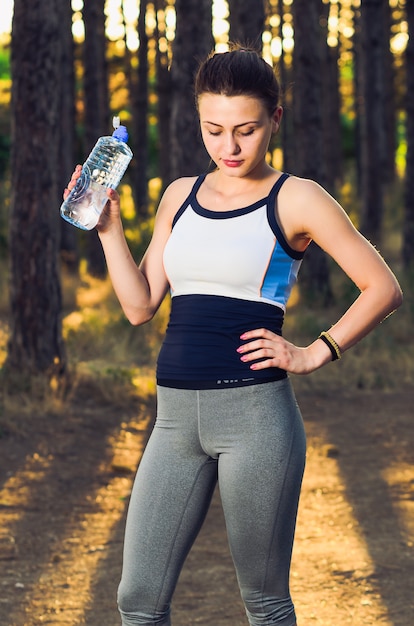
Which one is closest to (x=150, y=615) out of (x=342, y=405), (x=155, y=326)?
(x=342, y=405)

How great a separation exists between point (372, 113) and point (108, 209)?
66.9 ft

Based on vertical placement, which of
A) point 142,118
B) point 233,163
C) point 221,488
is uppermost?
point 233,163

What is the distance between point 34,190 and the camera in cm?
1054

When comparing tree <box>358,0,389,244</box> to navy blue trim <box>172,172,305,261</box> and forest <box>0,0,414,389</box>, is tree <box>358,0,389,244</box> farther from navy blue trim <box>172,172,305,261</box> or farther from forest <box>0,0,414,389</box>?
navy blue trim <box>172,172,305,261</box>

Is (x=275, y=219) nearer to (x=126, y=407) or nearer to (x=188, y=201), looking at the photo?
(x=188, y=201)

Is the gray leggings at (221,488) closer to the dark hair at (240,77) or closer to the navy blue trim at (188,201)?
the navy blue trim at (188,201)

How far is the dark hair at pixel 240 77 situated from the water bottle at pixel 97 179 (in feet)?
1.00

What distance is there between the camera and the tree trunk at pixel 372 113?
71.8 ft

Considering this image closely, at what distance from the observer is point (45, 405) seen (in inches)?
400

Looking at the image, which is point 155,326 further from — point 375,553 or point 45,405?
point 375,553

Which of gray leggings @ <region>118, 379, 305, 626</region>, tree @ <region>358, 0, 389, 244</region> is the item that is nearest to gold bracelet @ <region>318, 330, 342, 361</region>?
gray leggings @ <region>118, 379, 305, 626</region>

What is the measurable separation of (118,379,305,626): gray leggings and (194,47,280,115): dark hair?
0.80 m

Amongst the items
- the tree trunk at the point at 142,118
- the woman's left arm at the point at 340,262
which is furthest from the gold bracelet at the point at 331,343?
the tree trunk at the point at 142,118

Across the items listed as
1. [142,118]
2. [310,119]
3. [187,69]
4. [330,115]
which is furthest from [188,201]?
[330,115]
